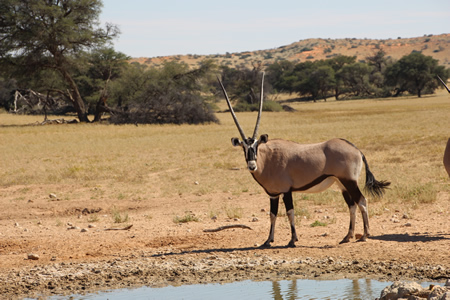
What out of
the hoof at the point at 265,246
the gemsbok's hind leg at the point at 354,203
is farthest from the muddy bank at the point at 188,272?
the gemsbok's hind leg at the point at 354,203

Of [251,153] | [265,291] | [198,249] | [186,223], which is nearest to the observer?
[265,291]

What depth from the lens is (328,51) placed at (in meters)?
150

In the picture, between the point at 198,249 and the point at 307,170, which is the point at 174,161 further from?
the point at 307,170

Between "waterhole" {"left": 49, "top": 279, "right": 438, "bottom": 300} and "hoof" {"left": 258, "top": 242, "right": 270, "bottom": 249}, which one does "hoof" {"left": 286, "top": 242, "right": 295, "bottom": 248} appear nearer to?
"hoof" {"left": 258, "top": 242, "right": 270, "bottom": 249}

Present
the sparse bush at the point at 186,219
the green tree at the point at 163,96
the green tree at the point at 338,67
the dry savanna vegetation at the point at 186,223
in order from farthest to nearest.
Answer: the green tree at the point at 338,67 < the green tree at the point at 163,96 < the sparse bush at the point at 186,219 < the dry savanna vegetation at the point at 186,223

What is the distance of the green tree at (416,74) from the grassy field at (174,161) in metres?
35.8

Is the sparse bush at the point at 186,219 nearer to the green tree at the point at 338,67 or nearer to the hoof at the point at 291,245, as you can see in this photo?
the hoof at the point at 291,245

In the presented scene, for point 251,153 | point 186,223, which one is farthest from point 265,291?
point 186,223

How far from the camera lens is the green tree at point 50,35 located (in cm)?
3959

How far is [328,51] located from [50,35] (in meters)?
118

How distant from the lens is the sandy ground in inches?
277

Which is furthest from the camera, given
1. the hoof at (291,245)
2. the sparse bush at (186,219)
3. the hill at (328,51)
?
the hill at (328,51)

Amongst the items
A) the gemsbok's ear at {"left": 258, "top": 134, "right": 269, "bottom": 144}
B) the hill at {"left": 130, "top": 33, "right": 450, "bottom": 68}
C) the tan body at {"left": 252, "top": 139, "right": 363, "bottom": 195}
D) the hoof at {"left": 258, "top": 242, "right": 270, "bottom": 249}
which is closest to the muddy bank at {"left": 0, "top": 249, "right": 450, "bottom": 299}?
the hoof at {"left": 258, "top": 242, "right": 270, "bottom": 249}

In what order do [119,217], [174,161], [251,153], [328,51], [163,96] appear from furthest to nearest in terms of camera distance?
[328,51] → [163,96] → [174,161] → [119,217] → [251,153]
